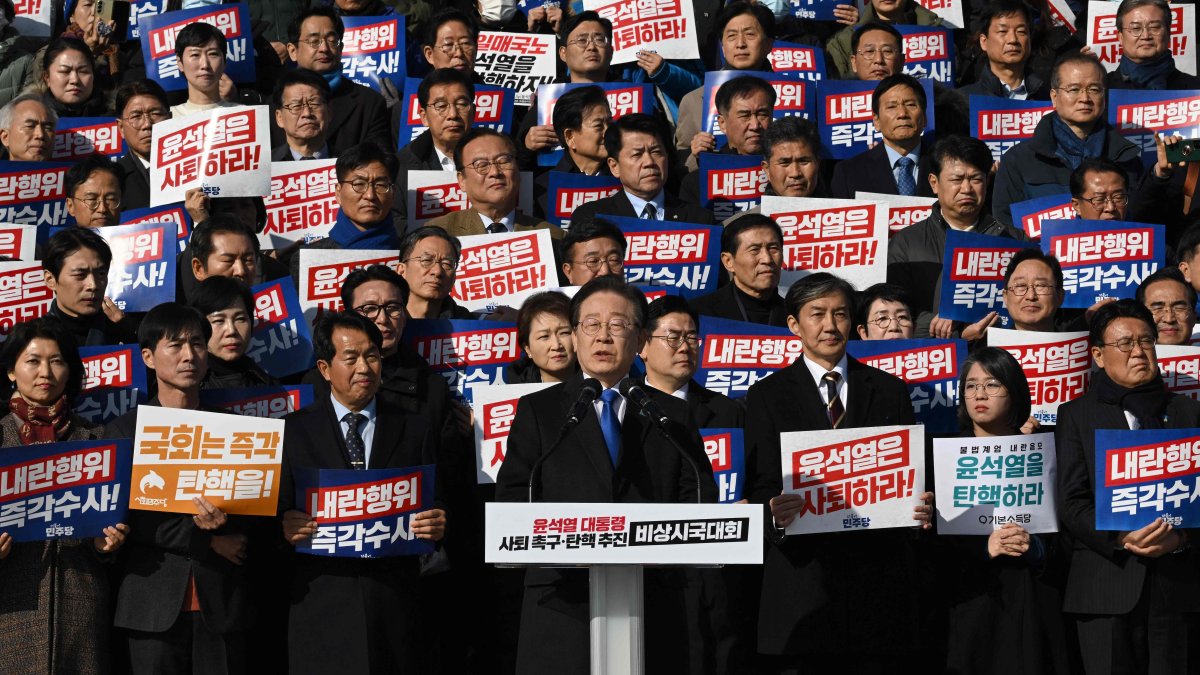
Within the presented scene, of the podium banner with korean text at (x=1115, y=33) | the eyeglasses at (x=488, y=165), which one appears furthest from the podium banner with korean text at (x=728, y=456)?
the podium banner with korean text at (x=1115, y=33)

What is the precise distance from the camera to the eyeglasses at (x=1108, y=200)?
10.1 metres

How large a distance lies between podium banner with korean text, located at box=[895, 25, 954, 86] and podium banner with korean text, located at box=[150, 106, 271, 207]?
474cm

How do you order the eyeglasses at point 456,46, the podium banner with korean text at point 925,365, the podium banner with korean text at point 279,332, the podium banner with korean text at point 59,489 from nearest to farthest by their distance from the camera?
1. the podium banner with korean text at point 59,489
2. the podium banner with korean text at point 925,365
3. the podium banner with korean text at point 279,332
4. the eyeglasses at point 456,46

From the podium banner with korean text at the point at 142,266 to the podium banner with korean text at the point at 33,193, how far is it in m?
0.95

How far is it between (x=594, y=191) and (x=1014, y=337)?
2.75 m

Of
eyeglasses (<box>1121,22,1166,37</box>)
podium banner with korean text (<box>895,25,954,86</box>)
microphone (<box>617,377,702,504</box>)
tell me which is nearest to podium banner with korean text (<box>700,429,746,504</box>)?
microphone (<box>617,377,702,504</box>)

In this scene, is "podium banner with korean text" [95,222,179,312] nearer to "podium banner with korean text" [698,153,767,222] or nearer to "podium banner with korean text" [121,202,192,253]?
"podium banner with korean text" [121,202,192,253]

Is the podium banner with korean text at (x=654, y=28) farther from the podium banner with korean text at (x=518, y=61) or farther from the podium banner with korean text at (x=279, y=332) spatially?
the podium banner with korean text at (x=279, y=332)

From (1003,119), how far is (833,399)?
4.52m

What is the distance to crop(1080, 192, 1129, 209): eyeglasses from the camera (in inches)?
397

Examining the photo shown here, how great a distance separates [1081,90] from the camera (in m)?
11.1

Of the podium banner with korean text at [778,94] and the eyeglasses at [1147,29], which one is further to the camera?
the eyeglasses at [1147,29]

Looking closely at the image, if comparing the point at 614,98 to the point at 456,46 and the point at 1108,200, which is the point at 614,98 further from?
the point at 1108,200

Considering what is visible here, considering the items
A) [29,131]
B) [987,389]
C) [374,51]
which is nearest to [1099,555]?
[987,389]
